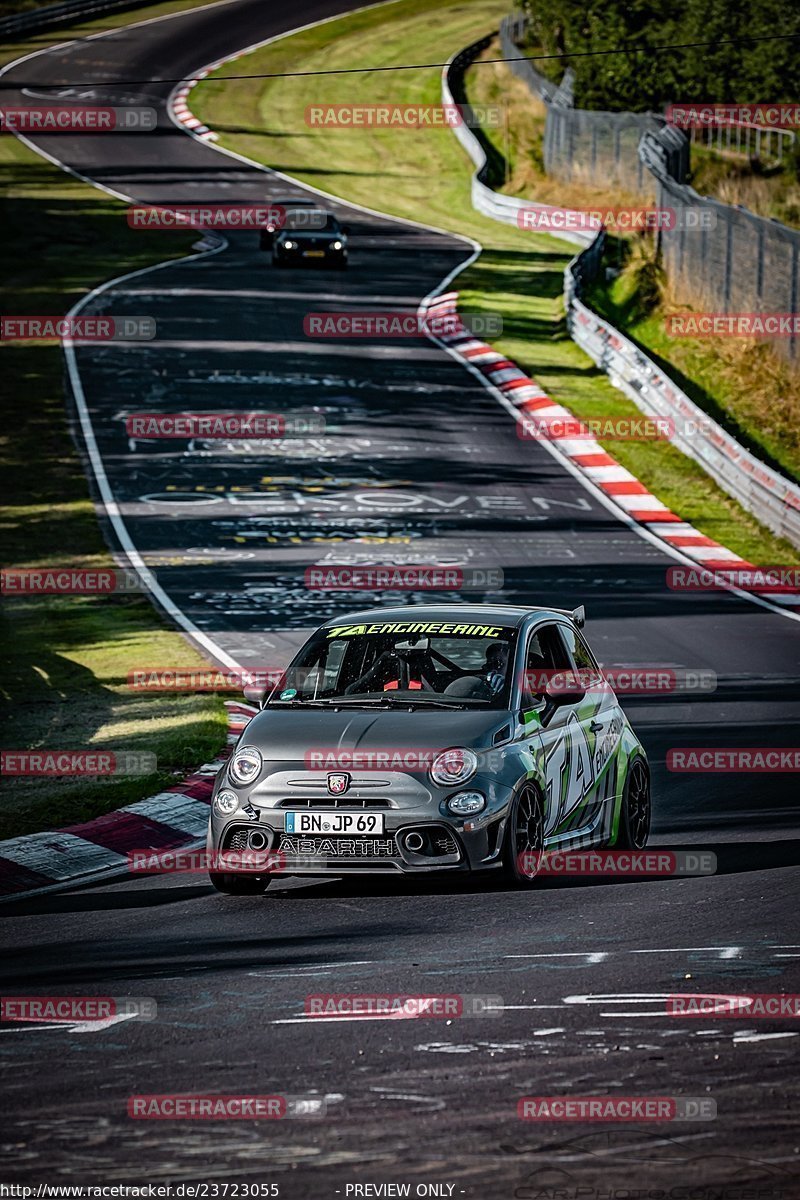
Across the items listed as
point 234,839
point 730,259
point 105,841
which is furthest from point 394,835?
point 730,259

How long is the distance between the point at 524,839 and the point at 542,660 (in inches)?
56.1

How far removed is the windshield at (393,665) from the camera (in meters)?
10.6

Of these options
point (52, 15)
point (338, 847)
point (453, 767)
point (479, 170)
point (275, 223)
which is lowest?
point (275, 223)

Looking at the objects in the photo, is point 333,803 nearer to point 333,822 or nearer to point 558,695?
point 333,822

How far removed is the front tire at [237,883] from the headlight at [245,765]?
0.49 metres

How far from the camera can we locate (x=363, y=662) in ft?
35.8

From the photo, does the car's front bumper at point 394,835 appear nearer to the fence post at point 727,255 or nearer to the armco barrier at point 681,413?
the armco barrier at point 681,413

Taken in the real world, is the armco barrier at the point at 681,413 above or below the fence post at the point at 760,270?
below

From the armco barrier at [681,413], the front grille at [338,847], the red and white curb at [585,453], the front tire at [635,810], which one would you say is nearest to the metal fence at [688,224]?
the armco barrier at [681,413]

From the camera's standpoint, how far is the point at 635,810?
1131cm

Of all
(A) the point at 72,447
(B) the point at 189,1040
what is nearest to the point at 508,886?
(B) the point at 189,1040

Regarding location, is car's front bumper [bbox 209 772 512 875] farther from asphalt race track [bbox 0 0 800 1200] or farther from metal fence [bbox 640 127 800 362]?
metal fence [bbox 640 127 800 362]

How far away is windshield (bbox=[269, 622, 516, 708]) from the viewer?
1056 cm

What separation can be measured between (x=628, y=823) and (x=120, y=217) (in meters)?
46.3
